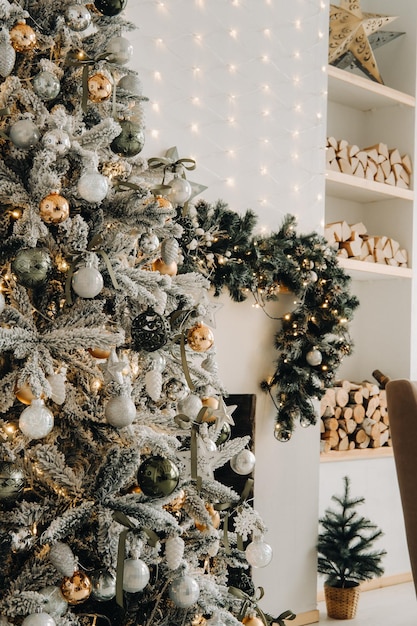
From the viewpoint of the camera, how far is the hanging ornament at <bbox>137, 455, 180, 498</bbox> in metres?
1.37

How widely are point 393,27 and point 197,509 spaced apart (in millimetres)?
3428

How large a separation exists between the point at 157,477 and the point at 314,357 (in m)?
1.75

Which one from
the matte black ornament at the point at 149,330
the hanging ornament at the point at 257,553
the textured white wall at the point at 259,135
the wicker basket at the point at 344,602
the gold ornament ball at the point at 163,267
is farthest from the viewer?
the wicker basket at the point at 344,602

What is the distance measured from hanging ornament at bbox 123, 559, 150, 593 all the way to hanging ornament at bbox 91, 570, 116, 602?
4cm

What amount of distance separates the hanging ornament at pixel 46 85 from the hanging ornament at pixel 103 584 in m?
0.92

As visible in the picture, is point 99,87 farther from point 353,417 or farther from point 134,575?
point 353,417

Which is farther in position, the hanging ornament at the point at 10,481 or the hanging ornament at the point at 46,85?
the hanging ornament at the point at 46,85

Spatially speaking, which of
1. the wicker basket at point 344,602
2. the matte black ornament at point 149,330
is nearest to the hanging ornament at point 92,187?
the matte black ornament at point 149,330

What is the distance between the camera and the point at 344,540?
3250 millimetres

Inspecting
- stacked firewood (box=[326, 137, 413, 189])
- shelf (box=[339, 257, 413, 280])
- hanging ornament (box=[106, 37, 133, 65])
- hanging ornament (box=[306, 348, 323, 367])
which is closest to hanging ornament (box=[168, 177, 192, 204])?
hanging ornament (box=[106, 37, 133, 65])

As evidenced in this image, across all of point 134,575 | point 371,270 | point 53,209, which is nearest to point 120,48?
point 53,209

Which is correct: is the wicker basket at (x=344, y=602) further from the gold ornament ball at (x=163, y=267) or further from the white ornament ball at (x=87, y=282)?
the white ornament ball at (x=87, y=282)

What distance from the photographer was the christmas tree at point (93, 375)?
53.0 inches

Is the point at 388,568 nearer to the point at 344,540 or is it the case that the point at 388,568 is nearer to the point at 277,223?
the point at 344,540
